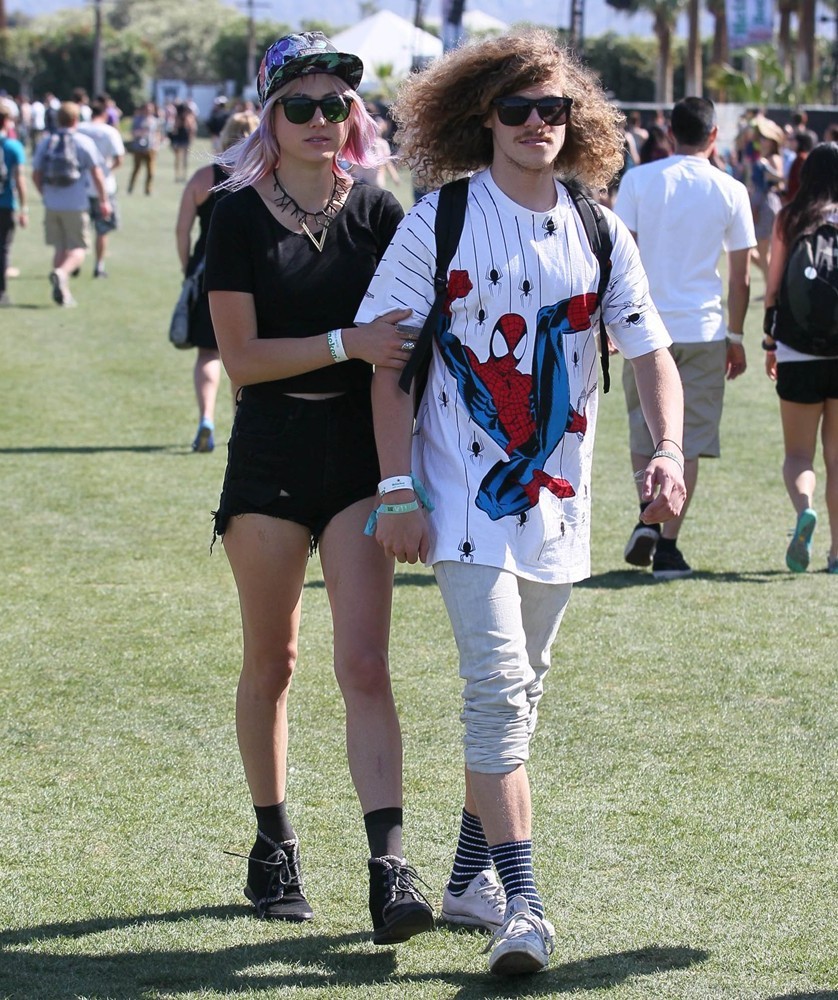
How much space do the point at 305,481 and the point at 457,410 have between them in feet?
1.42

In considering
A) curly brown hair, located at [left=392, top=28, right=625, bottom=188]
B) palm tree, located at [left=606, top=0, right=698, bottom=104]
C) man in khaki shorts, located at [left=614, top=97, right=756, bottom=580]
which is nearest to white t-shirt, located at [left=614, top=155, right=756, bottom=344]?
man in khaki shorts, located at [left=614, top=97, right=756, bottom=580]

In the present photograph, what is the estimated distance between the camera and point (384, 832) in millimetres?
3615

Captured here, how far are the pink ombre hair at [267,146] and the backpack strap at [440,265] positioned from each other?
453mm

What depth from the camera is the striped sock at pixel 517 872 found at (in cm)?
339

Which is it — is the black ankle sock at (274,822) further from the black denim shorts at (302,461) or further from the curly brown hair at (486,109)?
the curly brown hair at (486,109)

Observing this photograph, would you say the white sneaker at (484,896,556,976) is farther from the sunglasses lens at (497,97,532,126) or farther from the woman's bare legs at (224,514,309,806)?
the sunglasses lens at (497,97,532,126)

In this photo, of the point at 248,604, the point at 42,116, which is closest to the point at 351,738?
the point at 248,604

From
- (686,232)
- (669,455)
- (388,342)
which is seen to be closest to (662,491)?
(669,455)

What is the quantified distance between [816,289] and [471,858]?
14.1 feet

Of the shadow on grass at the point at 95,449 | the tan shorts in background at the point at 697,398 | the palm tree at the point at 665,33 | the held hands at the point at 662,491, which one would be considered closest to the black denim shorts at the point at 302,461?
the held hands at the point at 662,491

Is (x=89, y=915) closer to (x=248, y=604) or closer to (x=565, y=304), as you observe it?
(x=248, y=604)

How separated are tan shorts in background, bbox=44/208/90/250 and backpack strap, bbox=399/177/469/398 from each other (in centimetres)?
1423

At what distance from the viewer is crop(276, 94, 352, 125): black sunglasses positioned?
12.0ft

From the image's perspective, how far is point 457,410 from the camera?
3.51 metres
